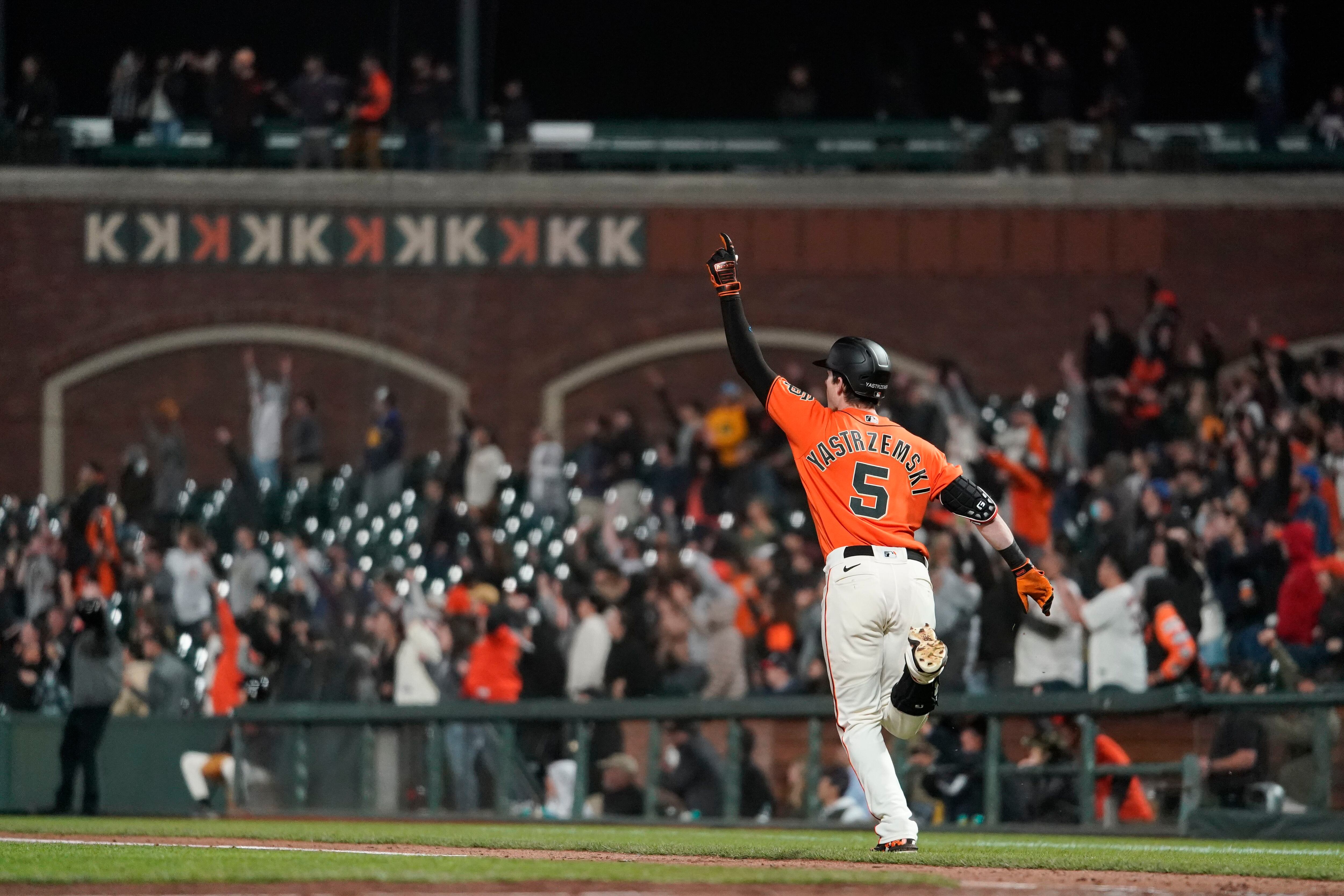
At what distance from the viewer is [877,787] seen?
7.24m

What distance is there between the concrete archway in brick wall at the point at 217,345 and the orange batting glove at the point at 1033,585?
57.5 feet

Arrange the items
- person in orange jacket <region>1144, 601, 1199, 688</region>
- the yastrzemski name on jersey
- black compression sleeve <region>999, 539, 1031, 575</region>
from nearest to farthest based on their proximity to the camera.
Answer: the yastrzemski name on jersey, black compression sleeve <region>999, 539, 1031, 575</region>, person in orange jacket <region>1144, 601, 1199, 688</region>

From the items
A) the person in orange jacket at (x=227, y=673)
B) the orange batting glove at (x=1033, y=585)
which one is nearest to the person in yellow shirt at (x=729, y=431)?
the person in orange jacket at (x=227, y=673)

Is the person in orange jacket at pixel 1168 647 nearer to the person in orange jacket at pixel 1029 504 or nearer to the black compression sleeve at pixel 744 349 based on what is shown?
the person in orange jacket at pixel 1029 504

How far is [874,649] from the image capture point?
7285 mm

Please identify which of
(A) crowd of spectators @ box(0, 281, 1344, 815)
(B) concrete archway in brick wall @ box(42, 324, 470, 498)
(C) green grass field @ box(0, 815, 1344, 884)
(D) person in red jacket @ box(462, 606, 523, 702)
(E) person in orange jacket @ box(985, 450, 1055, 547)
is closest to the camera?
(C) green grass field @ box(0, 815, 1344, 884)

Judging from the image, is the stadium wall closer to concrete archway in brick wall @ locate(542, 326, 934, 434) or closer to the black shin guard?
concrete archway in brick wall @ locate(542, 326, 934, 434)

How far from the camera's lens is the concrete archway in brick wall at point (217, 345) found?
81.3 ft

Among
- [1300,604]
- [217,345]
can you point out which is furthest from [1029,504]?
[217,345]

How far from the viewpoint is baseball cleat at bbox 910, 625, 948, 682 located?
7.07 m

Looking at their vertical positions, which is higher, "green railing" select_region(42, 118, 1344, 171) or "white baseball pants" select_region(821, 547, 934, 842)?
"green railing" select_region(42, 118, 1344, 171)

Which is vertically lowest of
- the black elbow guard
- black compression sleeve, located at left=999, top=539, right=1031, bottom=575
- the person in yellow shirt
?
black compression sleeve, located at left=999, top=539, right=1031, bottom=575

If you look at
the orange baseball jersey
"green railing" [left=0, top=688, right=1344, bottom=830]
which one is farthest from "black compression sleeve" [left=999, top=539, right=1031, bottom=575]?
"green railing" [left=0, top=688, right=1344, bottom=830]

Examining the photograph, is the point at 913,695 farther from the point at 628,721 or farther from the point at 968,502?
the point at 628,721
